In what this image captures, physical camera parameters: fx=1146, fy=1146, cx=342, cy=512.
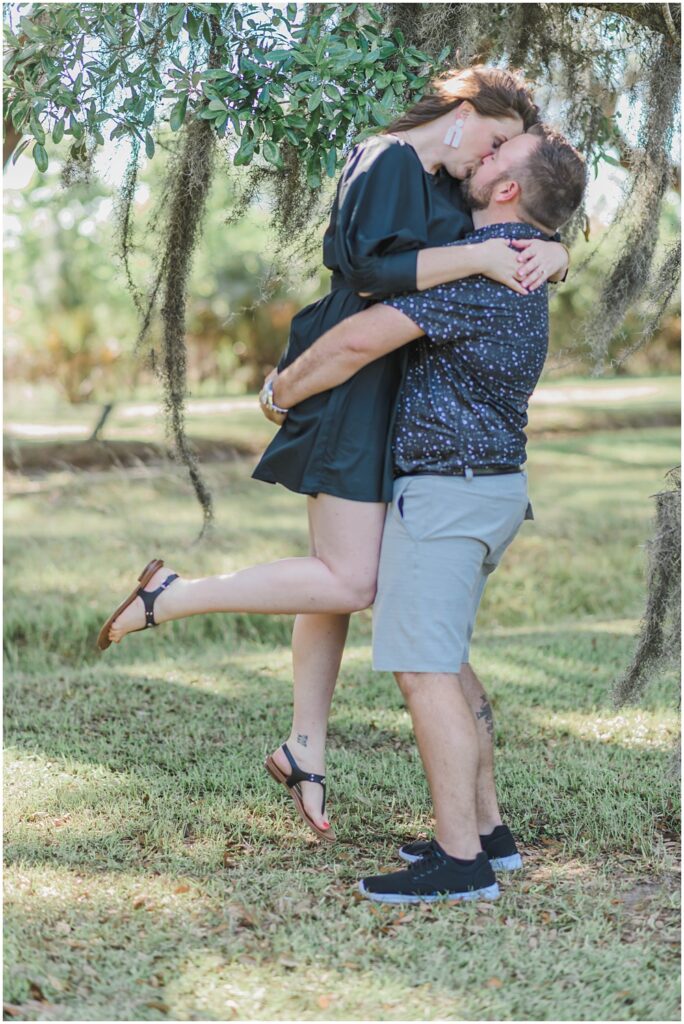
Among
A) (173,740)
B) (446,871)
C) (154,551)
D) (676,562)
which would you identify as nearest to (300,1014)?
(446,871)

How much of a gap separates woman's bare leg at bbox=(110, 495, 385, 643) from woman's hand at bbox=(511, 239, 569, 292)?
2.14 feet

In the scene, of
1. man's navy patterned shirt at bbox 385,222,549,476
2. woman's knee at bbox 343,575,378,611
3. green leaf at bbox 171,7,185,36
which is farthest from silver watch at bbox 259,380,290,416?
green leaf at bbox 171,7,185,36

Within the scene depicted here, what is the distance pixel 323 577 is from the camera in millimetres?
2869

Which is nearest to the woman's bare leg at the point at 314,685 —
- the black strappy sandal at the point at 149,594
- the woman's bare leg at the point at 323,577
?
the woman's bare leg at the point at 323,577

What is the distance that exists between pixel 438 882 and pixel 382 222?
1548 millimetres

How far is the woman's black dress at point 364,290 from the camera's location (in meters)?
2.63

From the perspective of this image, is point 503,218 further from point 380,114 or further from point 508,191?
point 380,114

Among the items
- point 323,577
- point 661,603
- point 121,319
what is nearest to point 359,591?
point 323,577

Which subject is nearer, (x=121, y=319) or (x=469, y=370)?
(x=469, y=370)

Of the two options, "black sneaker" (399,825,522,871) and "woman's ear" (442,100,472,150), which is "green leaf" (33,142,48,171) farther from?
"black sneaker" (399,825,522,871)

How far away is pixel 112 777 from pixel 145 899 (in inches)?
36.5

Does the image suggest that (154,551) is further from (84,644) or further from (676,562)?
(676,562)

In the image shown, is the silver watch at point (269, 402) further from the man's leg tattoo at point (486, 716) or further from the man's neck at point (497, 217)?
the man's leg tattoo at point (486, 716)

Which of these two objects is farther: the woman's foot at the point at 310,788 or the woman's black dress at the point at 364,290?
the woman's foot at the point at 310,788
